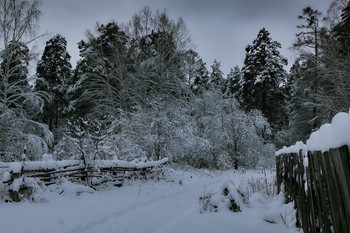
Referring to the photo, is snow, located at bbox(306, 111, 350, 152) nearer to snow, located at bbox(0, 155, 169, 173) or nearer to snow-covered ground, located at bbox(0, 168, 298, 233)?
snow-covered ground, located at bbox(0, 168, 298, 233)

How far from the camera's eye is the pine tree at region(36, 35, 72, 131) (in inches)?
1045

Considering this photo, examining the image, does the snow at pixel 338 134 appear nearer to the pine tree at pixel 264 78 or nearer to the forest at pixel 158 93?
the forest at pixel 158 93

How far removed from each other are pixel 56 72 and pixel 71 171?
832 inches

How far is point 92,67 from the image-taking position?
22.1 meters

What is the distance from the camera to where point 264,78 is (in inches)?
1001

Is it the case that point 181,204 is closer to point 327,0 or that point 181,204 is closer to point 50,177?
point 50,177

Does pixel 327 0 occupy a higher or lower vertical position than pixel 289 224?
higher

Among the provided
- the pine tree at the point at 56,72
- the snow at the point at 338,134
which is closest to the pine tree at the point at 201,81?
the pine tree at the point at 56,72

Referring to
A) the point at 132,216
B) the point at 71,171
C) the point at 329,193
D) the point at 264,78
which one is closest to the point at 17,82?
A: the point at 71,171

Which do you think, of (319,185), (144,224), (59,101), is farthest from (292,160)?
(59,101)

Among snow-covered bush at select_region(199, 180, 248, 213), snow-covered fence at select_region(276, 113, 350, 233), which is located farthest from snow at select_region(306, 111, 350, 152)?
snow-covered bush at select_region(199, 180, 248, 213)

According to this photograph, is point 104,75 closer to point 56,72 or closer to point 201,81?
point 56,72

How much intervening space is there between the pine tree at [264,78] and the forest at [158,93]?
0.10 metres

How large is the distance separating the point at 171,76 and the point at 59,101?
558 inches
